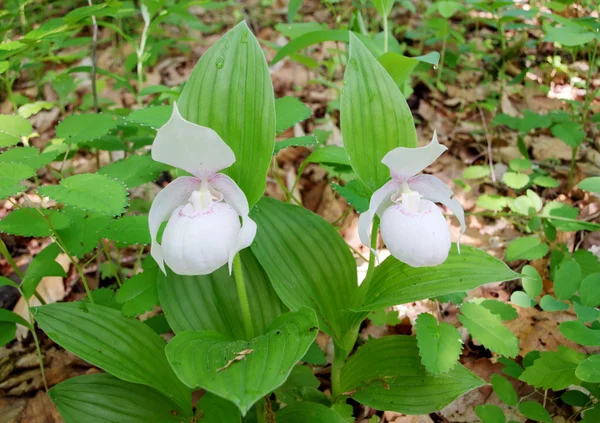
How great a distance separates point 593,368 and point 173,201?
122 centimetres

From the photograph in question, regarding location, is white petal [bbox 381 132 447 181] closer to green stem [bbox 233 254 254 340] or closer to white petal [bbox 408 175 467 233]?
white petal [bbox 408 175 467 233]

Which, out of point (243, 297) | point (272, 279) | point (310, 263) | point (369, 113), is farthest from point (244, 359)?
point (369, 113)

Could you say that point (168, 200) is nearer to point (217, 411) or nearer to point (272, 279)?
point (272, 279)

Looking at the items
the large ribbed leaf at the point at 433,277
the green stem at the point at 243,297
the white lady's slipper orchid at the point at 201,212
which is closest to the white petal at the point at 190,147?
the white lady's slipper orchid at the point at 201,212

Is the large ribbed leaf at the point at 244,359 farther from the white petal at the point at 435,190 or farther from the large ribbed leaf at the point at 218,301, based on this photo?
the white petal at the point at 435,190

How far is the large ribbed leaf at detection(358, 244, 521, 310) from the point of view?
53.3 inches

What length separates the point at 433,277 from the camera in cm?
143

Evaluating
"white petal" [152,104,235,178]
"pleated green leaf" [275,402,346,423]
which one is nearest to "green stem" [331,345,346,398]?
"pleated green leaf" [275,402,346,423]

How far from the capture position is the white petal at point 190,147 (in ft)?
3.40

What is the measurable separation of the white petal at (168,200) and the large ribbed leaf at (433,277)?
0.61 metres

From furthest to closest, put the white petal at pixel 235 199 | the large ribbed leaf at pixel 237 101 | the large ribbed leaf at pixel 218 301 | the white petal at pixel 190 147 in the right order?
the large ribbed leaf at pixel 218 301 < the large ribbed leaf at pixel 237 101 < the white petal at pixel 235 199 < the white petal at pixel 190 147

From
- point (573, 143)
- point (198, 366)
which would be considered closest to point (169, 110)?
point (198, 366)

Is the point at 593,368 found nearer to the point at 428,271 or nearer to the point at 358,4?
the point at 428,271

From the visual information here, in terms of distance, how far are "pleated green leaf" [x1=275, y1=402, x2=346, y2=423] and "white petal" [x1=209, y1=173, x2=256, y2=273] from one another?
59cm
